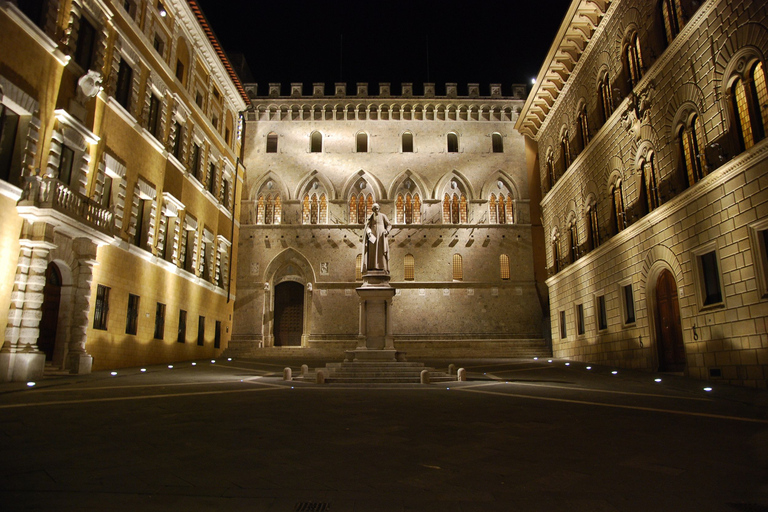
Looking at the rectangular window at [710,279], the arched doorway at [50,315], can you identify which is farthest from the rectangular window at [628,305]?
the arched doorway at [50,315]

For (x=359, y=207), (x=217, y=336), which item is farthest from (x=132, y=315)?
(x=359, y=207)

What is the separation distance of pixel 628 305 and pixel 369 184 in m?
19.7

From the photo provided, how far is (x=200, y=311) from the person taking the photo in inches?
1091

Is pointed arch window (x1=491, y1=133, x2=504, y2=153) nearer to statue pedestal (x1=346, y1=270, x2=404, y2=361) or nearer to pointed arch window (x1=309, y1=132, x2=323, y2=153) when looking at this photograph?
pointed arch window (x1=309, y1=132, x2=323, y2=153)

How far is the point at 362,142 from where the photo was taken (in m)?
36.1

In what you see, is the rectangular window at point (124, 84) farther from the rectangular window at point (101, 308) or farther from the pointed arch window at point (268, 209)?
the pointed arch window at point (268, 209)

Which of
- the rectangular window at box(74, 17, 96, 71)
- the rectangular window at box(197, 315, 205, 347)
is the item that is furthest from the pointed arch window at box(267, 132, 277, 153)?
the rectangular window at box(74, 17, 96, 71)

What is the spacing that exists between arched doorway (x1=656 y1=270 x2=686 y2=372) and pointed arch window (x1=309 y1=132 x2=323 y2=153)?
79.7 feet

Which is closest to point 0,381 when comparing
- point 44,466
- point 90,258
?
point 90,258

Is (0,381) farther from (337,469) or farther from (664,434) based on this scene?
(664,434)

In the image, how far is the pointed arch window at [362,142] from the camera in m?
35.9

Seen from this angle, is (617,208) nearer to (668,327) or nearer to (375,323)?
(668,327)

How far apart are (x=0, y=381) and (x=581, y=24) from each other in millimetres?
24424

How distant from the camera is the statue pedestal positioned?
54.7 feet
